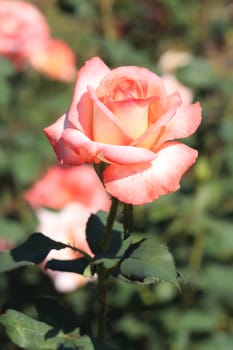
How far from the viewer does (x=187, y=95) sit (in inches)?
102

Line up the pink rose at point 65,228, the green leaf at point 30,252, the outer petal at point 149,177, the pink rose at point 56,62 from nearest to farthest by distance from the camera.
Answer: the outer petal at point 149,177 < the green leaf at point 30,252 < the pink rose at point 65,228 < the pink rose at point 56,62

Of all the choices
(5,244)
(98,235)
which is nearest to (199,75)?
(5,244)

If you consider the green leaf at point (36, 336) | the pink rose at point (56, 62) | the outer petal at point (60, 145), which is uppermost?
the outer petal at point (60, 145)

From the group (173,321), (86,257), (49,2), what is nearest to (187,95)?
(173,321)

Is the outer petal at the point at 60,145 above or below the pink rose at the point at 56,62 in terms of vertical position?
above

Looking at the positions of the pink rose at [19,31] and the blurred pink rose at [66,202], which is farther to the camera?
the pink rose at [19,31]

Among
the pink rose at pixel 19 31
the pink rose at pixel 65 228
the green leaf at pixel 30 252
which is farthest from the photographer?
the pink rose at pixel 19 31

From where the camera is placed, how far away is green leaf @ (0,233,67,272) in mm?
1093

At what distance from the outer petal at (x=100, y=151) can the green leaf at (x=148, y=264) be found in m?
0.13

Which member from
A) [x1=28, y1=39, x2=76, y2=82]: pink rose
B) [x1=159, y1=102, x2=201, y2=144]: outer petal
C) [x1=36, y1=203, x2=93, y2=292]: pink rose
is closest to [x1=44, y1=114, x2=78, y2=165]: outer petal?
[x1=159, y1=102, x2=201, y2=144]: outer petal

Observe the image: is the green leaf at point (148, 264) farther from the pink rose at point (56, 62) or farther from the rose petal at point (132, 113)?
the pink rose at point (56, 62)

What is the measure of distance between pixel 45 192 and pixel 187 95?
0.53 meters

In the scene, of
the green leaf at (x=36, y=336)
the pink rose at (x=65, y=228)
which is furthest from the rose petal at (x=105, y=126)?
the pink rose at (x=65, y=228)

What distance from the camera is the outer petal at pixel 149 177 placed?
974 mm
